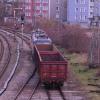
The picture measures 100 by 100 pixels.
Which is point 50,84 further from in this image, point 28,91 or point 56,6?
point 56,6

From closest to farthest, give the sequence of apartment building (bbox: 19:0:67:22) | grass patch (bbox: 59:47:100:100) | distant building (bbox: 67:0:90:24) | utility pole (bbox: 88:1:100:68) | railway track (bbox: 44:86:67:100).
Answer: railway track (bbox: 44:86:67:100) → grass patch (bbox: 59:47:100:100) → utility pole (bbox: 88:1:100:68) → distant building (bbox: 67:0:90:24) → apartment building (bbox: 19:0:67:22)

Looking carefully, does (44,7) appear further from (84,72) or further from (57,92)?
(57,92)

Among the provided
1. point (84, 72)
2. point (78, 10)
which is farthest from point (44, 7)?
point (84, 72)

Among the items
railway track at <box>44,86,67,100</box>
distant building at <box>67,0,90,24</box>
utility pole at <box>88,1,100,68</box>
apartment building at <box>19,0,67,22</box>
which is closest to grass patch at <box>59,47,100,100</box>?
utility pole at <box>88,1,100,68</box>

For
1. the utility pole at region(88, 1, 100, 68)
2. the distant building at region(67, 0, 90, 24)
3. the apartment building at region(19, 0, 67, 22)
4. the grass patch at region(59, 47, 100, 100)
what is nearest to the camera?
the grass patch at region(59, 47, 100, 100)

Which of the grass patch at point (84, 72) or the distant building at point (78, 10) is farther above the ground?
the distant building at point (78, 10)

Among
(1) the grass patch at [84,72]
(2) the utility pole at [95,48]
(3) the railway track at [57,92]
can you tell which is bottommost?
(1) the grass patch at [84,72]

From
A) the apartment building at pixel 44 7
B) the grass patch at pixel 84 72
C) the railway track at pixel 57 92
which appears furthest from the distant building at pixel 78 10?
the railway track at pixel 57 92

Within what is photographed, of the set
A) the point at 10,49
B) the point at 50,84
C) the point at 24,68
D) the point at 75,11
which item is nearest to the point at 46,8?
the point at 75,11

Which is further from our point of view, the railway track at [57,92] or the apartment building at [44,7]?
the apartment building at [44,7]

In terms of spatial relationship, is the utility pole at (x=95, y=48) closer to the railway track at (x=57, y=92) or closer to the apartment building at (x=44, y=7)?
the railway track at (x=57, y=92)

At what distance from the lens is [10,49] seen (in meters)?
51.2

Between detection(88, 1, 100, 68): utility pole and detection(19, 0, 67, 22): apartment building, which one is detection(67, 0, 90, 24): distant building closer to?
detection(19, 0, 67, 22): apartment building

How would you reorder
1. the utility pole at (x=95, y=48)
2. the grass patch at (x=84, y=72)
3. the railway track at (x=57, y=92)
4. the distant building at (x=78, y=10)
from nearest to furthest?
the railway track at (x=57, y=92) → the grass patch at (x=84, y=72) → the utility pole at (x=95, y=48) → the distant building at (x=78, y=10)
